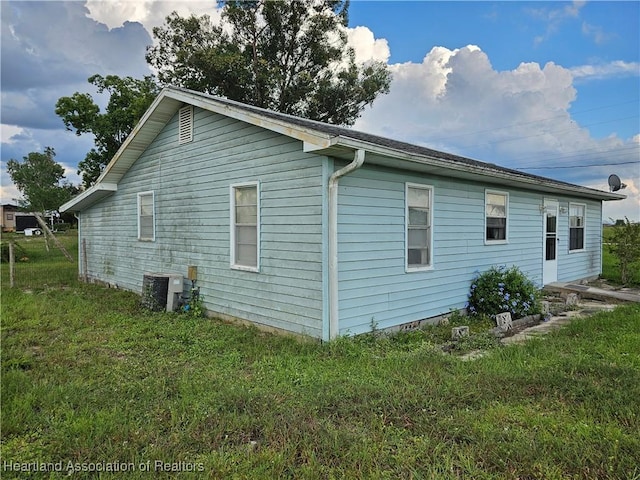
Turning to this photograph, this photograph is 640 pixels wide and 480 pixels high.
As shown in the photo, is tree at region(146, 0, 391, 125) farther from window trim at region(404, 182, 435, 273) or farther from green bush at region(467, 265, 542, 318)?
green bush at region(467, 265, 542, 318)

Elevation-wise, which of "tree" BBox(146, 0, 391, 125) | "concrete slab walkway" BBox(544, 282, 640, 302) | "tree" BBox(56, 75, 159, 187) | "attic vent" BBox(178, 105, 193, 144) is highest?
"tree" BBox(146, 0, 391, 125)

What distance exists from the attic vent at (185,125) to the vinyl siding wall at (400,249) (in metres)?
4.19

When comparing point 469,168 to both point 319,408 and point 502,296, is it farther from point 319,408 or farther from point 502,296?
point 319,408

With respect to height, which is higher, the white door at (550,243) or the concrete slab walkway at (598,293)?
the white door at (550,243)

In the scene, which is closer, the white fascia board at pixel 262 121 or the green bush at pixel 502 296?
the white fascia board at pixel 262 121

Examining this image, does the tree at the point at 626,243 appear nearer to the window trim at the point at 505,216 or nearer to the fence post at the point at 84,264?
the window trim at the point at 505,216

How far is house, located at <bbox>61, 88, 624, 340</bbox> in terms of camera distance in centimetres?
548

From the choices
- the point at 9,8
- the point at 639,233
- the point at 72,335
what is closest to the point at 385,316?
the point at 72,335

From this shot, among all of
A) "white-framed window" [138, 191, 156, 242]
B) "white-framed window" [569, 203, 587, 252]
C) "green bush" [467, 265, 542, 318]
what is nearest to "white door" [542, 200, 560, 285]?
"white-framed window" [569, 203, 587, 252]

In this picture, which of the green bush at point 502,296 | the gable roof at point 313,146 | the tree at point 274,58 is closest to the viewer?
the gable roof at point 313,146

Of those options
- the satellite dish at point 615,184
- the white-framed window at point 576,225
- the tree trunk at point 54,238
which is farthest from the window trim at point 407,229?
the tree trunk at point 54,238

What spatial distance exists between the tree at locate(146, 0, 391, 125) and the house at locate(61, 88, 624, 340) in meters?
10.5

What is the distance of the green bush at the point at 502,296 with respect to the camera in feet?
24.2

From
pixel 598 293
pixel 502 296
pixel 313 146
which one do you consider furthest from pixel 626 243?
pixel 313 146
